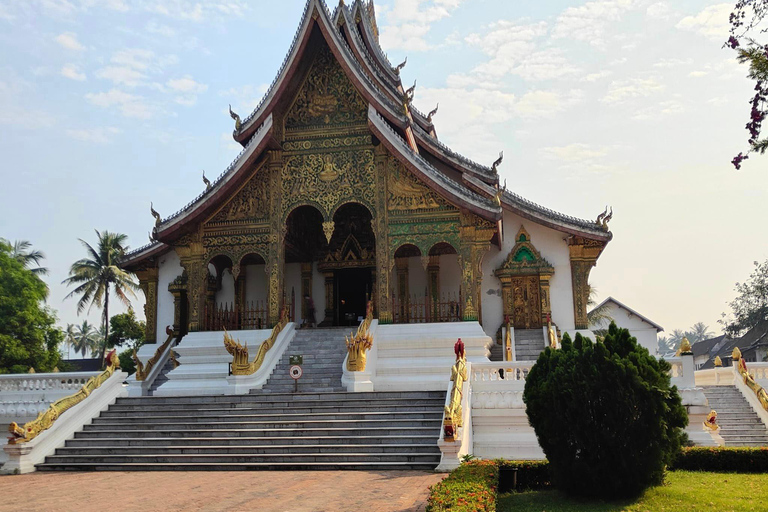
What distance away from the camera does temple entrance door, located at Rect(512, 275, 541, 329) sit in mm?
18859

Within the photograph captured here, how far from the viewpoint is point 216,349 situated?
16281 millimetres

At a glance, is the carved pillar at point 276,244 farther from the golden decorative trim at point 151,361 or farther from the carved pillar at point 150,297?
the carved pillar at point 150,297

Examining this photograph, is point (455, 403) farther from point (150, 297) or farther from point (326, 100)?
point (150, 297)

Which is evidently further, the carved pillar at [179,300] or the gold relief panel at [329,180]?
the carved pillar at [179,300]

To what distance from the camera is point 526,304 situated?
746 inches

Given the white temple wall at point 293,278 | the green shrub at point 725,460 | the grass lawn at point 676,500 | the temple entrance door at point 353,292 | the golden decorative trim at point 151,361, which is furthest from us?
the temple entrance door at point 353,292

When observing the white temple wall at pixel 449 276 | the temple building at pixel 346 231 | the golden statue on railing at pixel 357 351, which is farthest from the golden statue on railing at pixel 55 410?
the white temple wall at pixel 449 276

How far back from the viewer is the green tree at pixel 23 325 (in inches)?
1208

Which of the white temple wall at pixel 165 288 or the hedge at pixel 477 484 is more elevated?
the white temple wall at pixel 165 288

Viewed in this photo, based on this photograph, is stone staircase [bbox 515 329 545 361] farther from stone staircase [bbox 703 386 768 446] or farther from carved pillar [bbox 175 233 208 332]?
carved pillar [bbox 175 233 208 332]

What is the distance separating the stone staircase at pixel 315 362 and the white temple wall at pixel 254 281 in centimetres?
333

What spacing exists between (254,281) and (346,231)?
9.90 feet

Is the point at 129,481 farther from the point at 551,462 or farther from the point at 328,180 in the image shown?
the point at 328,180

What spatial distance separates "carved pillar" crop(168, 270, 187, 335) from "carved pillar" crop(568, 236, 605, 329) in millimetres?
11015
